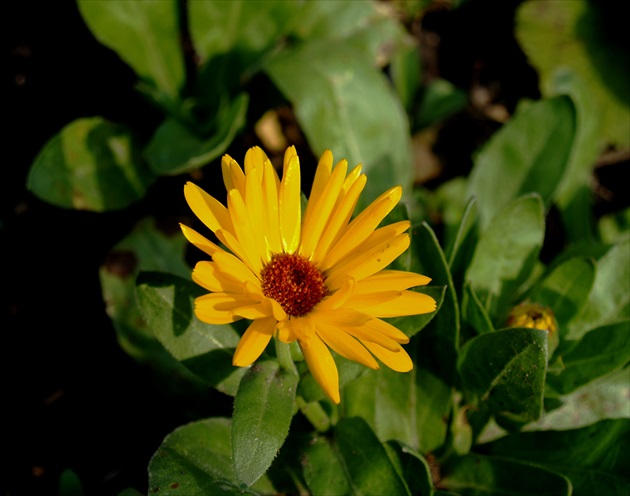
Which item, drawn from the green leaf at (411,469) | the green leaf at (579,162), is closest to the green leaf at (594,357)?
the green leaf at (411,469)

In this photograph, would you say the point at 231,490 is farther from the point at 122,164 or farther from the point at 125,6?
the point at 125,6

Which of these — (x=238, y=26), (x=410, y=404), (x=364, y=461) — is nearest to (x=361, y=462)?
(x=364, y=461)

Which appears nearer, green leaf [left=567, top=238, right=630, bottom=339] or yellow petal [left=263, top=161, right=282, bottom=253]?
yellow petal [left=263, top=161, right=282, bottom=253]

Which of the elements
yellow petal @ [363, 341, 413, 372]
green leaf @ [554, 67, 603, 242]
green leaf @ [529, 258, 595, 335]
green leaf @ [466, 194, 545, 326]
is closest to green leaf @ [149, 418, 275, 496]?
yellow petal @ [363, 341, 413, 372]

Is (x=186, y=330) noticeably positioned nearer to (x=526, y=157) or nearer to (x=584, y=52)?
(x=526, y=157)

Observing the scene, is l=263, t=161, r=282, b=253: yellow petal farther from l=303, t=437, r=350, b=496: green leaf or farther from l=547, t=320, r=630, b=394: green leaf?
l=547, t=320, r=630, b=394: green leaf

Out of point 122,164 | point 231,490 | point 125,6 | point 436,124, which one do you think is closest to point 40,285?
point 122,164
